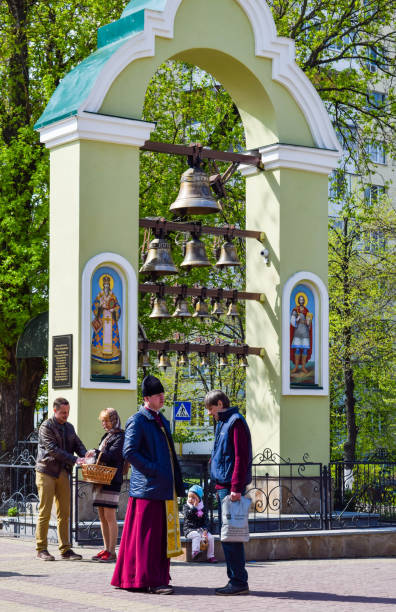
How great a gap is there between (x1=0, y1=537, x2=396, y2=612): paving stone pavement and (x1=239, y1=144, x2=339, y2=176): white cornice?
6.09 meters

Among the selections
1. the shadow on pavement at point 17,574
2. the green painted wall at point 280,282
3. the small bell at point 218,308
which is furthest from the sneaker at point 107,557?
the small bell at point 218,308

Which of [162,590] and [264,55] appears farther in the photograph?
[264,55]

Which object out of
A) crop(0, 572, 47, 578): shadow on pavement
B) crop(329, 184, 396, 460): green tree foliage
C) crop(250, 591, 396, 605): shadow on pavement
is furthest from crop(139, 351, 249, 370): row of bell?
crop(329, 184, 396, 460): green tree foliage

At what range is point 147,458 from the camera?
994 centimetres

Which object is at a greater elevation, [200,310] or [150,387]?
[200,310]

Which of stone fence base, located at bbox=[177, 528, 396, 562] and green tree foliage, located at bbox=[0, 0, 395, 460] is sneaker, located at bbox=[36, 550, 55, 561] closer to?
stone fence base, located at bbox=[177, 528, 396, 562]

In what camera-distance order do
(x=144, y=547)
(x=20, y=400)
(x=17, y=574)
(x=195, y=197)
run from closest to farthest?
(x=144, y=547)
(x=17, y=574)
(x=195, y=197)
(x=20, y=400)

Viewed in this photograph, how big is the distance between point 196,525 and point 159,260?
4081 mm

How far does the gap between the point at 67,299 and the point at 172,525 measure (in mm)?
5315

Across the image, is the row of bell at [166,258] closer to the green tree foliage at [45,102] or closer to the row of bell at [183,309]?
the row of bell at [183,309]

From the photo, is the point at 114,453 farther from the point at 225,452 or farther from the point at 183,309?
the point at 183,309

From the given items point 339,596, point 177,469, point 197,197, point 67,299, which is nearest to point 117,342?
point 67,299

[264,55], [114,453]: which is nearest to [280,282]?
[264,55]

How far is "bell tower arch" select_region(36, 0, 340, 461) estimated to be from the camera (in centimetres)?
1460
